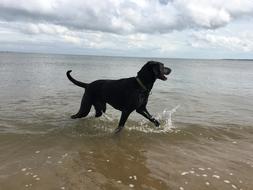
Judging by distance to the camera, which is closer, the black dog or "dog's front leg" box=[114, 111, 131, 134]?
the black dog

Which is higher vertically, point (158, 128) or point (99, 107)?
point (99, 107)

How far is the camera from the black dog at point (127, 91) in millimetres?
7648

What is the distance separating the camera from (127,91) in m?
7.93

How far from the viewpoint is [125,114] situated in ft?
26.7

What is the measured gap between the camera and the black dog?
7648mm

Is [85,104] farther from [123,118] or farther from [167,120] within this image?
[167,120]

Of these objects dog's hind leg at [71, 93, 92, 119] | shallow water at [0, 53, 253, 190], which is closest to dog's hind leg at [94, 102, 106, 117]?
dog's hind leg at [71, 93, 92, 119]

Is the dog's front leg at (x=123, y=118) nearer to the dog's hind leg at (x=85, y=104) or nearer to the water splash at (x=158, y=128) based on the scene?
the water splash at (x=158, y=128)

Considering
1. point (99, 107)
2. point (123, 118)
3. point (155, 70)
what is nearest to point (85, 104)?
point (99, 107)

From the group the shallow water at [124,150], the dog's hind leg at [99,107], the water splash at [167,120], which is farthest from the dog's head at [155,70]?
the water splash at [167,120]

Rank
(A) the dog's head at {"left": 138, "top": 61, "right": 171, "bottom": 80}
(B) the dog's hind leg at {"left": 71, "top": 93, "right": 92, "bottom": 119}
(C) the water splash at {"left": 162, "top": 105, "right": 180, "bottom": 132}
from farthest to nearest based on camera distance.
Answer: (C) the water splash at {"left": 162, "top": 105, "right": 180, "bottom": 132}
(B) the dog's hind leg at {"left": 71, "top": 93, "right": 92, "bottom": 119}
(A) the dog's head at {"left": 138, "top": 61, "right": 171, "bottom": 80}

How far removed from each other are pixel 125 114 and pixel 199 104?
6674mm

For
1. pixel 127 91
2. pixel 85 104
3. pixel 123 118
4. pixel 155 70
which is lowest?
pixel 123 118

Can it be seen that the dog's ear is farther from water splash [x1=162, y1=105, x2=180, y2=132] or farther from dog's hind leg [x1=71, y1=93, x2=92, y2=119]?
dog's hind leg [x1=71, y1=93, x2=92, y2=119]
